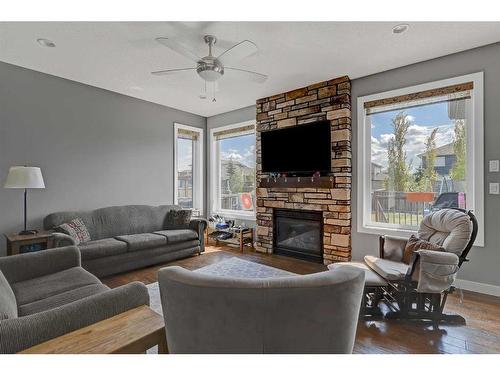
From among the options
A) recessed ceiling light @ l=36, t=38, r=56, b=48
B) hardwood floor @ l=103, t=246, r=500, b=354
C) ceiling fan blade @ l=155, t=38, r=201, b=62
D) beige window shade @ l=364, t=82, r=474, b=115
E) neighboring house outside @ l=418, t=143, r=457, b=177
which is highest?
recessed ceiling light @ l=36, t=38, r=56, b=48

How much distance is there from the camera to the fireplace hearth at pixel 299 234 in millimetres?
4027

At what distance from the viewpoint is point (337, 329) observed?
3.25 ft

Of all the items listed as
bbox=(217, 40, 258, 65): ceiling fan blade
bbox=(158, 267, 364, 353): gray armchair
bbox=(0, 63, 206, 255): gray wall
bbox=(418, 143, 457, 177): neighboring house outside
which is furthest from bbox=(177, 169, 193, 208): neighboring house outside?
bbox=(158, 267, 364, 353): gray armchair

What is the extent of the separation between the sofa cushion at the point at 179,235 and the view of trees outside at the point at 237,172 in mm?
1293

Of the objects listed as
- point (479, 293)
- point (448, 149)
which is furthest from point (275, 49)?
point (479, 293)

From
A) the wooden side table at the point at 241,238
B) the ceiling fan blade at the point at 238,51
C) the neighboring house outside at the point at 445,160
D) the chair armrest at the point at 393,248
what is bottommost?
the wooden side table at the point at 241,238

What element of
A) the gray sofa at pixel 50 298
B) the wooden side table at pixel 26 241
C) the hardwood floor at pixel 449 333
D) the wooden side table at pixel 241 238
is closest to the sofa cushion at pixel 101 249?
the wooden side table at pixel 26 241

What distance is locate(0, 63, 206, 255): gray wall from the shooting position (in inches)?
129

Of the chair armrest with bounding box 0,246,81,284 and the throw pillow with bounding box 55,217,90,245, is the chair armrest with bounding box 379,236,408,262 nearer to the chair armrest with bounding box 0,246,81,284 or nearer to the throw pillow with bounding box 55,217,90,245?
the chair armrest with bounding box 0,246,81,284

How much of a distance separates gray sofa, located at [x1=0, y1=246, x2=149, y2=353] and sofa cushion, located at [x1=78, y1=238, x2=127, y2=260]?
2.84ft

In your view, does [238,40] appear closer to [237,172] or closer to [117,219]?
[237,172]

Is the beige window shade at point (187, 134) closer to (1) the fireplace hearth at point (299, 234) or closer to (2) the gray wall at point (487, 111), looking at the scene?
(1) the fireplace hearth at point (299, 234)
